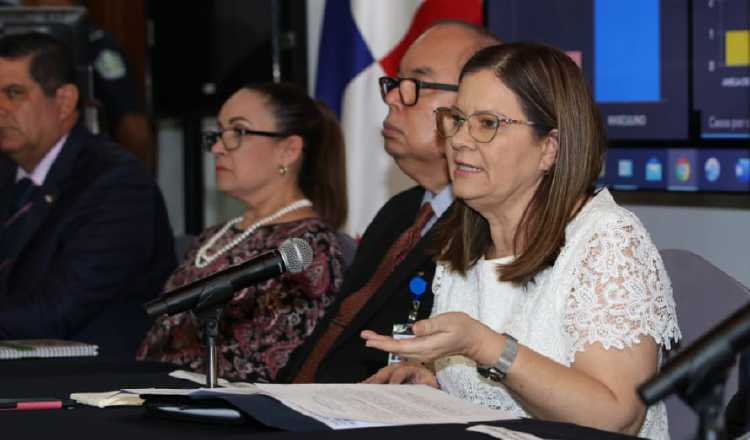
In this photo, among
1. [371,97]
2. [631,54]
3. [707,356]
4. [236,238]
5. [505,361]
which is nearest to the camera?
[707,356]

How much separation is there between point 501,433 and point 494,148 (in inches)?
29.9

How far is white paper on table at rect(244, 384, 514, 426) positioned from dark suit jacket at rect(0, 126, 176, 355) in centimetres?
176

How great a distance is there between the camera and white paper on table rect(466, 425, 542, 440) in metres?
1.58

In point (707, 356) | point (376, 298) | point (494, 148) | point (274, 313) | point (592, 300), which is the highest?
point (494, 148)

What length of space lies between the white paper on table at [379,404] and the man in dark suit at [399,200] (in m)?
0.82

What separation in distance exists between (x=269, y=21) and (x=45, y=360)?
2.95 m

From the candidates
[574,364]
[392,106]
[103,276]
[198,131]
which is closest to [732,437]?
[574,364]

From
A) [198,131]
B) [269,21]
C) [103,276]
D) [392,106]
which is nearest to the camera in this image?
[392,106]

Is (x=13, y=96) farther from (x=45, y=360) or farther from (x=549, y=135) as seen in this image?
(x=549, y=135)

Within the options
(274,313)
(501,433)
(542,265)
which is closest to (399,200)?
(274,313)

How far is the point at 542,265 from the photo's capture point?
2.21 m

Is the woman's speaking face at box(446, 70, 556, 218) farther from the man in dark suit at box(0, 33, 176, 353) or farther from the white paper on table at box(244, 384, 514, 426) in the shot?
the man in dark suit at box(0, 33, 176, 353)

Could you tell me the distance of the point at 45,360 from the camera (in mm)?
2678

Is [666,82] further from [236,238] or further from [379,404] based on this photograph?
[379,404]
